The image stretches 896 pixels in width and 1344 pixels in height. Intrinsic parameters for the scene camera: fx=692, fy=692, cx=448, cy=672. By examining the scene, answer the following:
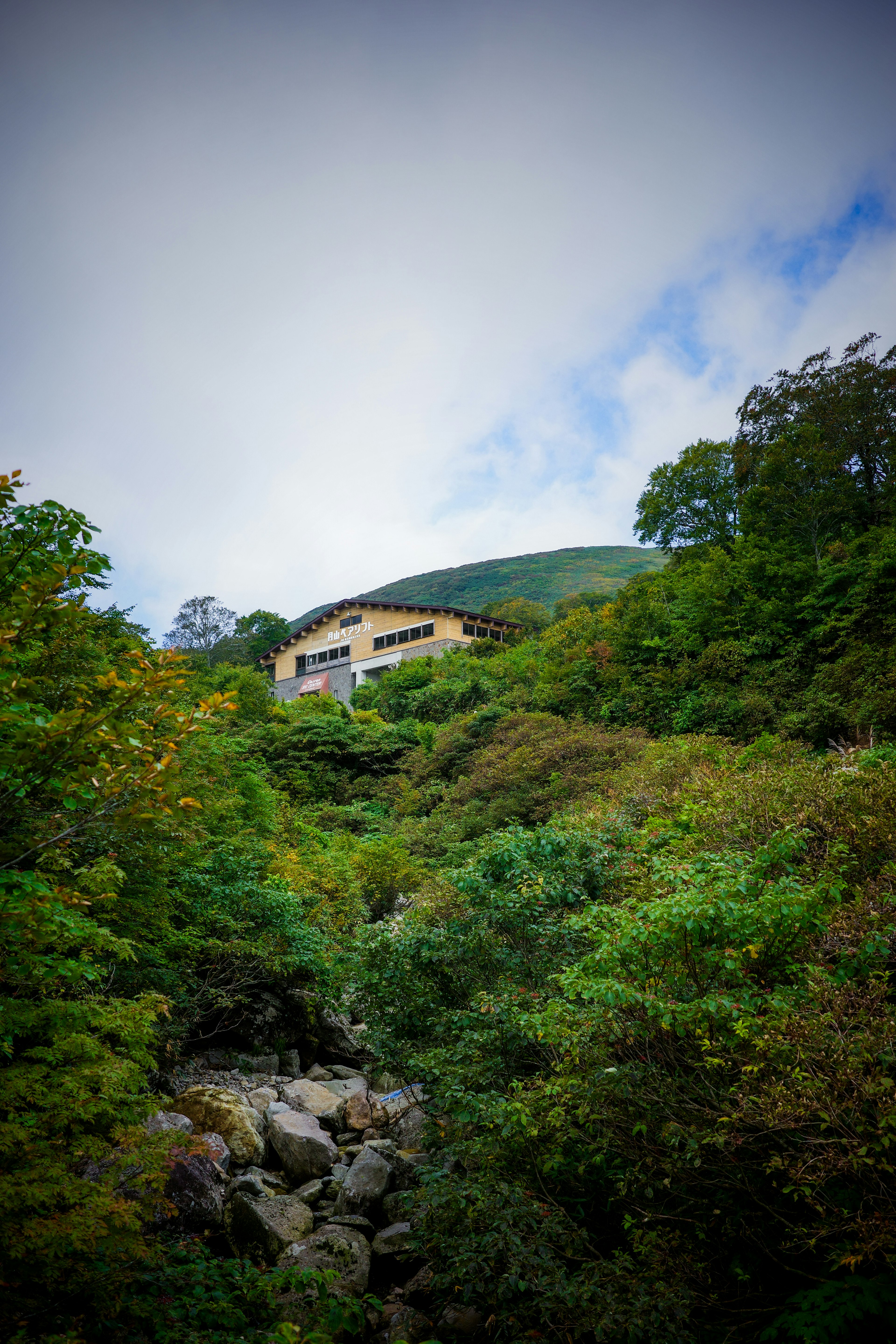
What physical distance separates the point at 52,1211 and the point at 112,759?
7.90 ft

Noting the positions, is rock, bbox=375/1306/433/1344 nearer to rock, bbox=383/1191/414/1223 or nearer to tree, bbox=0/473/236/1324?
rock, bbox=383/1191/414/1223

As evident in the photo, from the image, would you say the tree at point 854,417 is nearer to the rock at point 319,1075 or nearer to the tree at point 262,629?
the rock at point 319,1075

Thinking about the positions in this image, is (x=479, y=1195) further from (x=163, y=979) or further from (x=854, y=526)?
(x=854, y=526)

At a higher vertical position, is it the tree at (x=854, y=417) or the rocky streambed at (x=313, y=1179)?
the tree at (x=854, y=417)

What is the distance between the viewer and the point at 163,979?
7664 mm

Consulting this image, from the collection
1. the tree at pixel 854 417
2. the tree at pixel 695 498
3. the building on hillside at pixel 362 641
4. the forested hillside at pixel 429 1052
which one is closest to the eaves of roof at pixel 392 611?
the building on hillside at pixel 362 641

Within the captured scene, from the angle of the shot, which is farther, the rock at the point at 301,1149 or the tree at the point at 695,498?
the tree at the point at 695,498

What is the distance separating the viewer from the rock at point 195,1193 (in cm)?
537

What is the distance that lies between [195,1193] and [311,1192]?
155 cm

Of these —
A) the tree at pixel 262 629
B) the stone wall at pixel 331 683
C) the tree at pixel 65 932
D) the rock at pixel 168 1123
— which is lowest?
the rock at pixel 168 1123

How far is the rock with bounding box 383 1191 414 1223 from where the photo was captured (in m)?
6.19

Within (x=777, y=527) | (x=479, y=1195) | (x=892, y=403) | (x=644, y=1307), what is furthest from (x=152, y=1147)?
(x=892, y=403)

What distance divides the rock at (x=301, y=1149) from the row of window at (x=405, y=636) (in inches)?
1205

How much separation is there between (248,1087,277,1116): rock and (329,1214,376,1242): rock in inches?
78.1
